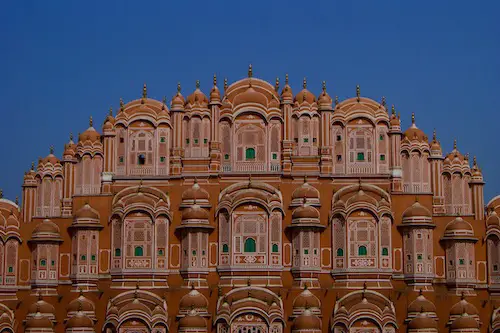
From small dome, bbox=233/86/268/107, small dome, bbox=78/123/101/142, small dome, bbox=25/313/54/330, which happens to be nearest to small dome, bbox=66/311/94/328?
small dome, bbox=25/313/54/330

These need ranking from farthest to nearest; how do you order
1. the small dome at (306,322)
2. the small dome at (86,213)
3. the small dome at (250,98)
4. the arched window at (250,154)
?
the small dome at (250,98) < the arched window at (250,154) < the small dome at (86,213) < the small dome at (306,322)

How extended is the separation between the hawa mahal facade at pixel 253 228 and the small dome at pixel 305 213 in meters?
0.07

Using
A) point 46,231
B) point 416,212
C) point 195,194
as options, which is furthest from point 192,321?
point 416,212

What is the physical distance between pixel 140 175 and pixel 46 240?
540 centimetres

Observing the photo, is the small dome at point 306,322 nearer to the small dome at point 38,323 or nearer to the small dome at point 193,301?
the small dome at point 193,301

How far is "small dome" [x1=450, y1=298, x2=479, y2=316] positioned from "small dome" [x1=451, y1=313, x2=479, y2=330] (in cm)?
30

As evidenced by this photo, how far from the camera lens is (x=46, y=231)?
52.5 metres

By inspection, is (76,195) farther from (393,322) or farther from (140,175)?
(393,322)

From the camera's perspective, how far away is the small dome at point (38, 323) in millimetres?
50438

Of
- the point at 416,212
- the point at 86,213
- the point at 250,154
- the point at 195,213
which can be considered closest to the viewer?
the point at 195,213

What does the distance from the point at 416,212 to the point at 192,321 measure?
11.5 meters

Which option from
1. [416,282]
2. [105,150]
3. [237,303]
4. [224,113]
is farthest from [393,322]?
[105,150]

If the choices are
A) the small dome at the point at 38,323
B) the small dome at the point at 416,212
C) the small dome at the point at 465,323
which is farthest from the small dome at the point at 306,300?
the small dome at the point at 38,323

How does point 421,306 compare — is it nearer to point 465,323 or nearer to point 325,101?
point 465,323
